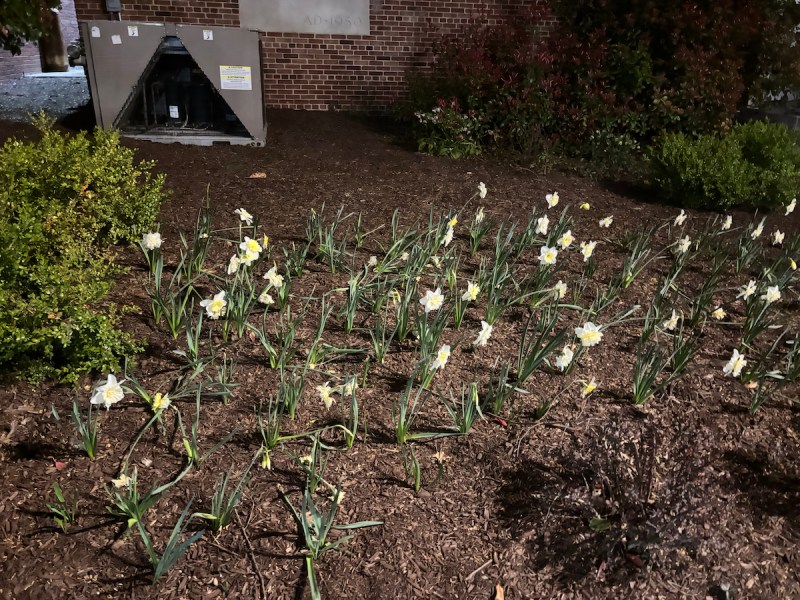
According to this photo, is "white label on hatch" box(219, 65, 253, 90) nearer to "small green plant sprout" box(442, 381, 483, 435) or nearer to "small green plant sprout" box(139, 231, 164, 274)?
"small green plant sprout" box(139, 231, 164, 274)

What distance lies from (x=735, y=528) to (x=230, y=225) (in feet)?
11.1

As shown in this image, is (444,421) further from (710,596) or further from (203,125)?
(203,125)

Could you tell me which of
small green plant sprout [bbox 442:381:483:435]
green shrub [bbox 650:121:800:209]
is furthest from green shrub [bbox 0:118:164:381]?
green shrub [bbox 650:121:800:209]

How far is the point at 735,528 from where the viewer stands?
223cm

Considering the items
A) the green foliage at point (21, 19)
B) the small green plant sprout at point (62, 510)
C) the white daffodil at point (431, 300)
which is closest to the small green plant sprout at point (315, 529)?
the small green plant sprout at point (62, 510)

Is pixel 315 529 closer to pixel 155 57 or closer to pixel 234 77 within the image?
pixel 234 77

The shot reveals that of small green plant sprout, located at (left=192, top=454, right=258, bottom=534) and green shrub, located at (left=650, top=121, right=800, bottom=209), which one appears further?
green shrub, located at (left=650, top=121, right=800, bottom=209)

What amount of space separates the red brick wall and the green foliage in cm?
341

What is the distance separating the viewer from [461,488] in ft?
7.56

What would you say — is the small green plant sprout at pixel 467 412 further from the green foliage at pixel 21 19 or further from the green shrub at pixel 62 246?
the green foliage at pixel 21 19

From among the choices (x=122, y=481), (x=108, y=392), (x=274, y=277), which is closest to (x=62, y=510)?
(x=122, y=481)

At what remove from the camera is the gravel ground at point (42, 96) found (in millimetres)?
8188

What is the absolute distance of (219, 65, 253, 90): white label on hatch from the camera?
6309mm

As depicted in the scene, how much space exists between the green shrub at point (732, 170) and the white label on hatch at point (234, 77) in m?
4.04
